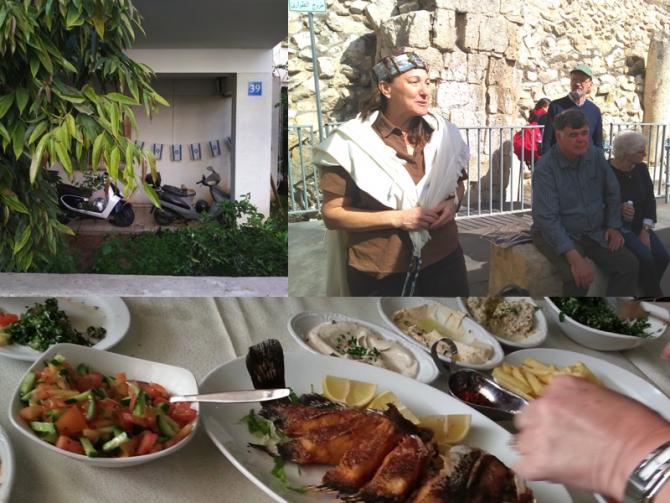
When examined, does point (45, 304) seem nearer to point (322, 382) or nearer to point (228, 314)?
point (228, 314)

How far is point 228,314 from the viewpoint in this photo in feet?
5.89

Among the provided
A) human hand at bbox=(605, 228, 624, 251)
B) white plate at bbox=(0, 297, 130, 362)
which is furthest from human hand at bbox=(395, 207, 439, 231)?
white plate at bbox=(0, 297, 130, 362)

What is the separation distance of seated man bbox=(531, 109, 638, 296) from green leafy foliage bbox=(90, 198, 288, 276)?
1.26 metres

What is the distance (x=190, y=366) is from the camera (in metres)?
1.53

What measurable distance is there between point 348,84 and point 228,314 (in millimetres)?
1471

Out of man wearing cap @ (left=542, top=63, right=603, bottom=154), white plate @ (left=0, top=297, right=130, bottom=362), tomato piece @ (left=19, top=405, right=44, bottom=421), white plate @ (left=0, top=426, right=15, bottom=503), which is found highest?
man wearing cap @ (left=542, top=63, right=603, bottom=154)

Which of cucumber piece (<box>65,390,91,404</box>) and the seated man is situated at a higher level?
the seated man

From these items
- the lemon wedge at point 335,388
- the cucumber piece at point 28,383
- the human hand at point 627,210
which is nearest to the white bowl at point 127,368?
the cucumber piece at point 28,383

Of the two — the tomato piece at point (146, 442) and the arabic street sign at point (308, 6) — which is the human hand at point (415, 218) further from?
the tomato piece at point (146, 442)

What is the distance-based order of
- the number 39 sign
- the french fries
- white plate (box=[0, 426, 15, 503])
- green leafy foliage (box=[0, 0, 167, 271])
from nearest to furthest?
white plate (box=[0, 426, 15, 503])
the french fries
green leafy foliage (box=[0, 0, 167, 271])
the number 39 sign

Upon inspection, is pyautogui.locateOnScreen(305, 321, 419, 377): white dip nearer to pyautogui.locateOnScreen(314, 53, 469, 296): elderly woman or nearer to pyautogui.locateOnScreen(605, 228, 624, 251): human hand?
pyautogui.locateOnScreen(314, 53, 469, 296): elderly woman

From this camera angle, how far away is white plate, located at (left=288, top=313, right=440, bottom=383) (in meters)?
1.47

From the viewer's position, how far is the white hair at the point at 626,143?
3.11 meters

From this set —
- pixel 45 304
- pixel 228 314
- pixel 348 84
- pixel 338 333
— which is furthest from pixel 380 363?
pixel 348 84
